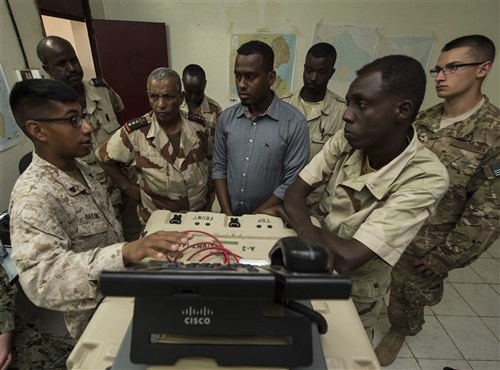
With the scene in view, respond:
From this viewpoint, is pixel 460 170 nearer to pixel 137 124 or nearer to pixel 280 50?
pixel 137 124


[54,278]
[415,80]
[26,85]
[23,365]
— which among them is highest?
[415,80]

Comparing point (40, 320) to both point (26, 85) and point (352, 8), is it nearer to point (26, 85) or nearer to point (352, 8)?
point (26, 85)

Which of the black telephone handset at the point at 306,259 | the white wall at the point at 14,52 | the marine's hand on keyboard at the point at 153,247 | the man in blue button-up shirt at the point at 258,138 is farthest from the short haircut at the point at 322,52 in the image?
the white wall at the point at 14,52

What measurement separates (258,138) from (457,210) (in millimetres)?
1259

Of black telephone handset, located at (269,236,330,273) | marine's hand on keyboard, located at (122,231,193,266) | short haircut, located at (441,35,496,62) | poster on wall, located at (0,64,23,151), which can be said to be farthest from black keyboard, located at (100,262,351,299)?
poster on wall, located at (0,64,23,151)

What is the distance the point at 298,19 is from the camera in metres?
3.31

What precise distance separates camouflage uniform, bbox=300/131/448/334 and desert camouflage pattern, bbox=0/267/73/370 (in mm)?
1461

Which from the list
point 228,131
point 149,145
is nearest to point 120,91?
point 149,145

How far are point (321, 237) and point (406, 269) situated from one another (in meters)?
1.10

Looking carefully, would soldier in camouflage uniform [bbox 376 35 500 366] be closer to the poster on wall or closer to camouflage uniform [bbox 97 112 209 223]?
camouflage uniform [bbox 97 112 209 223]

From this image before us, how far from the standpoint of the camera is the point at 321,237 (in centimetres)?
102

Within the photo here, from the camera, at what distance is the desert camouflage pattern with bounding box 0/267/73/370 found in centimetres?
122

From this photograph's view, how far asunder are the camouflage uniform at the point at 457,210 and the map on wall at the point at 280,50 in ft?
7.21

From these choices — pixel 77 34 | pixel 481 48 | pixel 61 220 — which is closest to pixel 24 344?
pixel 61 220
